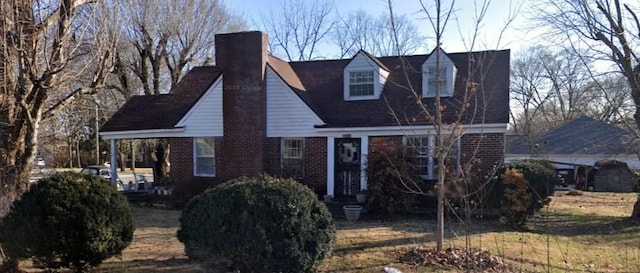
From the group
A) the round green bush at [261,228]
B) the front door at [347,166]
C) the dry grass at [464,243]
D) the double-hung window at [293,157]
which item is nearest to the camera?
the round green bush at [261,228]

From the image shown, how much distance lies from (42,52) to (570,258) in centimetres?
1015

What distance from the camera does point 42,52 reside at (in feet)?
25.9

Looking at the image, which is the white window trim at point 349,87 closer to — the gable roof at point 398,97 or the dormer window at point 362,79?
Answer: the dormer window at point 362,79

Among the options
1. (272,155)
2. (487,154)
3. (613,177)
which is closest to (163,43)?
(272,155)

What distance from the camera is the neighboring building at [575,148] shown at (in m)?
25.7

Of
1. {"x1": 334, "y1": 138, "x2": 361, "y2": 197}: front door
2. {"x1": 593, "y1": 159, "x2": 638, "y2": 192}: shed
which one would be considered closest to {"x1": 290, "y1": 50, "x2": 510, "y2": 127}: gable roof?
{"x1": 334, "y1": 138, "x2": 361, "y2": 197}: front door

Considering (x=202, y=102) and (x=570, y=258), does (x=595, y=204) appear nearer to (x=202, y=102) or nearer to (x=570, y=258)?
(x=570, y=258)

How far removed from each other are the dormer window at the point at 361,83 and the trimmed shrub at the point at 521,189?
581cm

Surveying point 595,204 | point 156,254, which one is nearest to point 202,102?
point 156,254

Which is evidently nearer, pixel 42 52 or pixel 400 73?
pixel 42 52

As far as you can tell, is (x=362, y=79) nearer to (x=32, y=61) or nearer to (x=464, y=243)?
(x=464, y=243)

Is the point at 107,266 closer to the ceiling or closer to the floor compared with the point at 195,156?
closer to the floor

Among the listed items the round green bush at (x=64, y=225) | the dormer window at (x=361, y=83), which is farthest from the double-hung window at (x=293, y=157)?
the round green bush at (x=64, y=225)

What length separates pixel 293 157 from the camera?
15.3m
